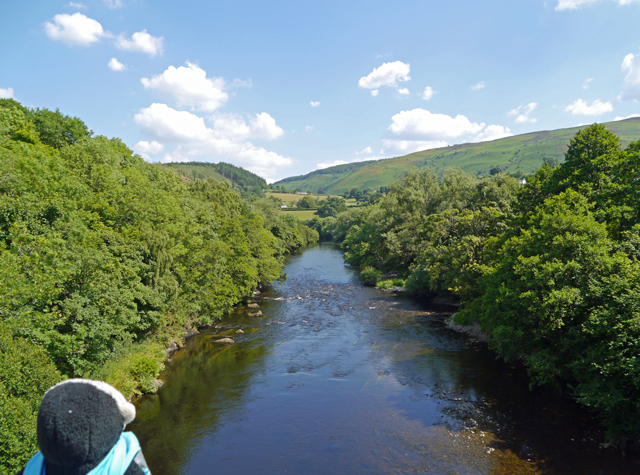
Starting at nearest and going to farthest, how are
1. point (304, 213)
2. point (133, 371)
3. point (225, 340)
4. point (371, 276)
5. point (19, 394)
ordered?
point (19, 394), point (133, 371), point (225, 340), point (371, 276), point (304, 213)

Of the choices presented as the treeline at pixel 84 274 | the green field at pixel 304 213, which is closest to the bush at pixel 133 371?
the treeline at pixel 84 274

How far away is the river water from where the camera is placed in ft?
55.0

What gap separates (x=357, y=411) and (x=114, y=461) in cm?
2039

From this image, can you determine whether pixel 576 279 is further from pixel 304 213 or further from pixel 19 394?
pixel 304 213

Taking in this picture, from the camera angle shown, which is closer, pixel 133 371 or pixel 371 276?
pixel 133 371

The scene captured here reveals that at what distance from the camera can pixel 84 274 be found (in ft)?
65.7

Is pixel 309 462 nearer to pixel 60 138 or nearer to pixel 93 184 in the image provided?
pixel 93 184

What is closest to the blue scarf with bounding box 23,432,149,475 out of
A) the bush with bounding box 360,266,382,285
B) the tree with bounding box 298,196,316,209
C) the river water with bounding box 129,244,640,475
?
the river water with bounding box 129,244,640,475

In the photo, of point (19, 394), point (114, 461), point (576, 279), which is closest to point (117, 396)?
point (114, 461)

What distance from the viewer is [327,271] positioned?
65062 mm

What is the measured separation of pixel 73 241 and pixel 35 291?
14.5 feet

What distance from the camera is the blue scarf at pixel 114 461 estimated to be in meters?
2.57

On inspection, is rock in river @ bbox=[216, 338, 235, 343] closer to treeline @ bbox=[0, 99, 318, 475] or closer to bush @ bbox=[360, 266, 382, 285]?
treeline @ bbox=[0, 99, 318, 475]

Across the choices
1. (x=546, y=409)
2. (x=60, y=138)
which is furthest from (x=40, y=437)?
(x=60, y=138)
